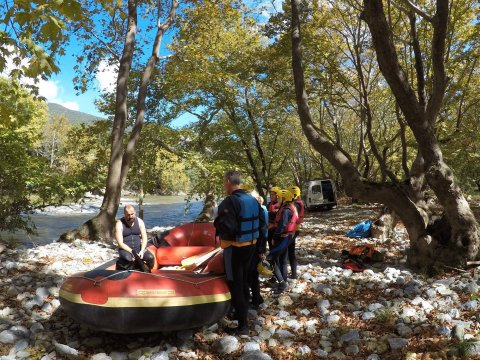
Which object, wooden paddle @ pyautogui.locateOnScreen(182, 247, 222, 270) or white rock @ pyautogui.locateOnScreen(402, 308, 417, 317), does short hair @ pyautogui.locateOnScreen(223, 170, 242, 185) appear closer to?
wooden paddle @ pyautogui.locateOnScreen(182, 247, 222, 270)

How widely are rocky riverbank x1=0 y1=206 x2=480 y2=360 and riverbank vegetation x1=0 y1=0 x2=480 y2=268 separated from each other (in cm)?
131

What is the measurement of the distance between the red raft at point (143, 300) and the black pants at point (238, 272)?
133 millimetres

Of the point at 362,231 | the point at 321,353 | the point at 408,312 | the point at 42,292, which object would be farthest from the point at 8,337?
the point at 362,231

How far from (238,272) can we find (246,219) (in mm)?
667

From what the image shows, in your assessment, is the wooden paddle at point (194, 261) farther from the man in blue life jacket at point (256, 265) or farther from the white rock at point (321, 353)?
the white rock at point (321, 353)

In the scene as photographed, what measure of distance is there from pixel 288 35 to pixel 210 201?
862 cm

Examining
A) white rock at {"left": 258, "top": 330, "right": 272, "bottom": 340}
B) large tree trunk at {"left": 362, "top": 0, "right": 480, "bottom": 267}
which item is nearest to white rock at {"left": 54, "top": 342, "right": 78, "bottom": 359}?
white rock at {"left": 258, "top": 330, "right": 272, "bottom": 340}

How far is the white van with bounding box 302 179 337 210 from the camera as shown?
83.0ft

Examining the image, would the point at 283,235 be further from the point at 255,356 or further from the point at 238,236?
the point at 255,356

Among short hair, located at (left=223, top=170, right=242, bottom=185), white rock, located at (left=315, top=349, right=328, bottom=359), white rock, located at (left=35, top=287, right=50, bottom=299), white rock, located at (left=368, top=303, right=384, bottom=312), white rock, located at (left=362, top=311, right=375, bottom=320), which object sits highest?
short hair, located at (left=223, top=170, right=242, bottom=185)

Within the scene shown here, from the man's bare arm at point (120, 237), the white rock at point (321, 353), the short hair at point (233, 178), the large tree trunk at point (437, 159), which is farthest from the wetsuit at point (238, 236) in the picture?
the large tree trunk at point (437, 159)

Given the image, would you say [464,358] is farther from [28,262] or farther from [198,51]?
[198,51]

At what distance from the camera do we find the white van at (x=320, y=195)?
25.3m

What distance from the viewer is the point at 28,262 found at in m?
7.35
